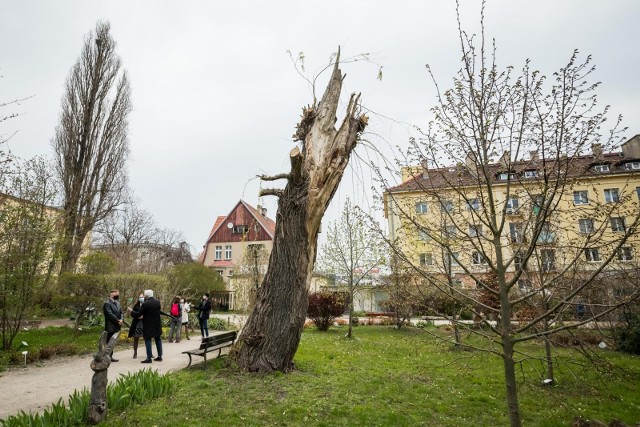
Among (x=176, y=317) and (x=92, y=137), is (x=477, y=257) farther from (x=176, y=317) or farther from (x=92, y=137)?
(x=92, y=137)

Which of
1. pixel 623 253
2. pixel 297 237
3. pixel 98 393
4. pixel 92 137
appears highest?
pixel 92 137

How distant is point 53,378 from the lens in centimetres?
743

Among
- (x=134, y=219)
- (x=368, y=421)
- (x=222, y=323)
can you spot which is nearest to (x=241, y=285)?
(x=222, y=323)

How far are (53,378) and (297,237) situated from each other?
5.93 metres

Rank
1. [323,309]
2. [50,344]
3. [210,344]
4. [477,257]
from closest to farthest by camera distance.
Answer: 1. [477,257]
2. [210,344]
3. [50,344]
4. [323,309]

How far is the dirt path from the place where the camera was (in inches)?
227

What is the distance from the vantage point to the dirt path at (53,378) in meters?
5.78

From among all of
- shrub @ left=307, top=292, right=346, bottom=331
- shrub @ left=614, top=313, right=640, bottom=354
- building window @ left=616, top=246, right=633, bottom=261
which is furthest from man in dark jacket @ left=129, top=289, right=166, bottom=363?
shrub @ left=614, top=313, right=640, bottom=354

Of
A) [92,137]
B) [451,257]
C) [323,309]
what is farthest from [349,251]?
[92,137]

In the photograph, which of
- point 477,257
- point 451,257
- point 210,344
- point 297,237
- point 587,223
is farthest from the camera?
point 451,257

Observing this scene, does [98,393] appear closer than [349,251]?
Yes

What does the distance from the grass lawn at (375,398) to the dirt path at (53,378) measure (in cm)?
171

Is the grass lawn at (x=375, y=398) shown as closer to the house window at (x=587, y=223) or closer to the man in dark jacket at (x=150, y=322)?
the house window at (x=587, y=223)

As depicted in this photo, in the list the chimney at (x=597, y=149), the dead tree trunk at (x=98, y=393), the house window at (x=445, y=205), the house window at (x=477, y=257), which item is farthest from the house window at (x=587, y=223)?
the dead tree trunk at (x=98, y=393)
